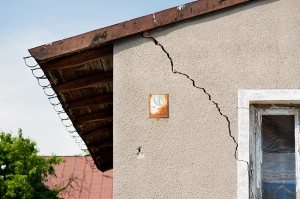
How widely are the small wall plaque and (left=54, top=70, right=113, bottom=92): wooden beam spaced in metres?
1.08

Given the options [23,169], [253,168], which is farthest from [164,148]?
[23,169]

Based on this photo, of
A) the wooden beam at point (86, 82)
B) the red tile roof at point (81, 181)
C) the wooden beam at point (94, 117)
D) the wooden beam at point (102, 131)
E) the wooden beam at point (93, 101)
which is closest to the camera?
the wooden beam at point (86, 82)

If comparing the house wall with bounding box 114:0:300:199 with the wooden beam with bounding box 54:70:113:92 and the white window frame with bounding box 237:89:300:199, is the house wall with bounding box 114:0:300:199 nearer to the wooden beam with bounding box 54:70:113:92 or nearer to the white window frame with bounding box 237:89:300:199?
the white window frame with bounding box 237:89:300:199

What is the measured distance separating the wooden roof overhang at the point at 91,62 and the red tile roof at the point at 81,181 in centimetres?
1653

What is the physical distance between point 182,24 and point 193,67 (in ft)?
1.46

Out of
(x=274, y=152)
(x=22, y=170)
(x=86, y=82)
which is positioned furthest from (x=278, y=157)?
(x=22, y=170)

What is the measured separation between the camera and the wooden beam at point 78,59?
232 inches

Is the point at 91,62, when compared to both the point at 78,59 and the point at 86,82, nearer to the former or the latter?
the point at 78,59

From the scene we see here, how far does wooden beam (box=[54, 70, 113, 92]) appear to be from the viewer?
6457 mm

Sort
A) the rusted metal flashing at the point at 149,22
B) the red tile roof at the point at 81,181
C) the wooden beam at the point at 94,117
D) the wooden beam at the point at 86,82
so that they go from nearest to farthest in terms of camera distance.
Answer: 1. the rusted metal flashing at the point at 149,22
2. the wooden beam at the point at 86,82
3. the wooden beam at the point at 94,117
4. the red tile roof at the point at 81,181

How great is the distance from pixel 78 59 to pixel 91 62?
9.0 inches

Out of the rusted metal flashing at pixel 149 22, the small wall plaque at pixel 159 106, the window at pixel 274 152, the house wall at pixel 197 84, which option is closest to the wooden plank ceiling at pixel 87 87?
the rusted metal flashing at pixel 149 22

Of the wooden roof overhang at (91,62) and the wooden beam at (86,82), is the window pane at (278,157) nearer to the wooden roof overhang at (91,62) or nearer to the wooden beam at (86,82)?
the wooden roof overhang at (91,62)

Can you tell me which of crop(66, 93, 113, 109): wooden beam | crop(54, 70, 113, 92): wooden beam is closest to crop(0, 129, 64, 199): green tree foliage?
crop(66, 93, 113, 109): wooden beam
